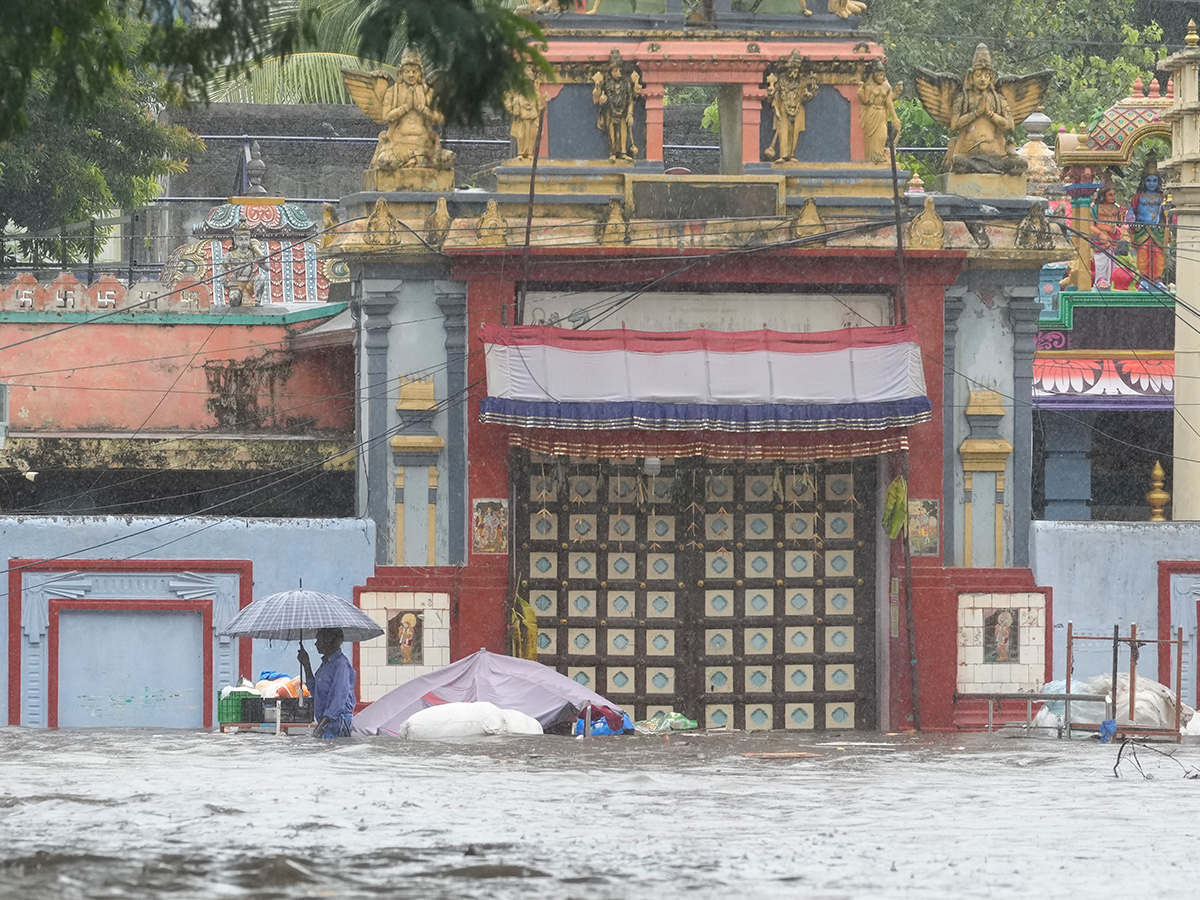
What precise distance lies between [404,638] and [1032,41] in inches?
844

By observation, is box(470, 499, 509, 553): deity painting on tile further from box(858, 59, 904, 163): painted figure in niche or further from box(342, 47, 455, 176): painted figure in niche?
box(858, 59, 904, 163): painted figure in niche

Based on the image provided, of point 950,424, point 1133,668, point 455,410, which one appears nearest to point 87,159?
point 455,410

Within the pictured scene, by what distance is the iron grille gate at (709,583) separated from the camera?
1947cm

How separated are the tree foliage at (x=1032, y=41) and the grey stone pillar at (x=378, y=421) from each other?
1769 cm

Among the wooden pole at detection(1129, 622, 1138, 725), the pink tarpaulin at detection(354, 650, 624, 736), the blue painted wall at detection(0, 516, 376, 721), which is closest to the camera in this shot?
the wooden pole at detection(1129, 622, 1138, 725)

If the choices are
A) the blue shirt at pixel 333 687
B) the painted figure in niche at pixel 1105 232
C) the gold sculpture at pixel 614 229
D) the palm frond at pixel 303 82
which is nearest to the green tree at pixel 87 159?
the gold sculpture at pixel 614 229

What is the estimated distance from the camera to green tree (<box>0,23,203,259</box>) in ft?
83.8

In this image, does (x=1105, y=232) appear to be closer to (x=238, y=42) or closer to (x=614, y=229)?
(x=614, y=229)

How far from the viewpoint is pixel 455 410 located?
19.2 metres

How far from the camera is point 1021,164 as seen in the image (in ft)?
64.3

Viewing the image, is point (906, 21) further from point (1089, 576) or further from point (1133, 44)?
point (1089, 576)

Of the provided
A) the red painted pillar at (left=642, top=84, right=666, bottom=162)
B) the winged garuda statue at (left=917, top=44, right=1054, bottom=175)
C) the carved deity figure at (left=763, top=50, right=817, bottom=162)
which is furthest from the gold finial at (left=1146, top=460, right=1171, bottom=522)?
the red painted pillar at (left=642, top=84, right=666, bottom=162)

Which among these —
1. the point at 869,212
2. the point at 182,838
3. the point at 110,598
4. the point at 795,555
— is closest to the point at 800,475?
the point at 795,555

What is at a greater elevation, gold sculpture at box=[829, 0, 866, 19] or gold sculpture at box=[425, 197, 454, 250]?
gold sculpture at box=[829, 0, 866, 19]
